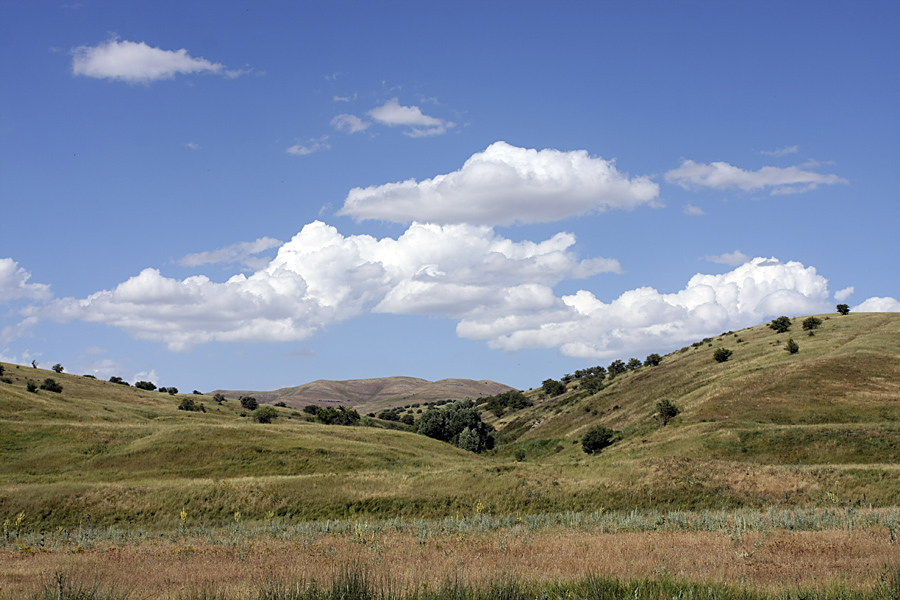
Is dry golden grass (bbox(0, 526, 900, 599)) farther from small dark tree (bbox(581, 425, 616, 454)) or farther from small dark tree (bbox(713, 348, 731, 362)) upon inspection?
small dark tree (bbox(713, 348, 731, 362))

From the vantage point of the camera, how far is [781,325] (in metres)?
107

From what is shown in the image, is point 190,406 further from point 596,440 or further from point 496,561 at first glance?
point 496,561

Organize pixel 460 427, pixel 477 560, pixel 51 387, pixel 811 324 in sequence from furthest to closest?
pixel 460 427 < pixel 811 324 < pixel 51 387 < pixel 477 560

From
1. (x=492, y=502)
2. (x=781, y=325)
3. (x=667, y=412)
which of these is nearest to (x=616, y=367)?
(x=781, y=325)

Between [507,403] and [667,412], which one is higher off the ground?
[667,412]

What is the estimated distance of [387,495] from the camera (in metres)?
35.8

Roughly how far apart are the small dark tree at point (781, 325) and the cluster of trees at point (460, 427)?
182 ft

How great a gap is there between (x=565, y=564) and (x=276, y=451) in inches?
1688

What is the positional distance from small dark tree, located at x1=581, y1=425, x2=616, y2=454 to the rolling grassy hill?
1.28m

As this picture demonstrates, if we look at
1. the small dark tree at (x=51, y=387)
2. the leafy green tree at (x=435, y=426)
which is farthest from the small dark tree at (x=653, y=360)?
the small dark tree at (x=51, y=387)

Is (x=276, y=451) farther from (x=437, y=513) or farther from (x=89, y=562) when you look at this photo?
(x=89, y=562)

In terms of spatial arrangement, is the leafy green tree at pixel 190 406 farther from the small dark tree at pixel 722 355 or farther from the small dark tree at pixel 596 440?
the small dark tree at pixel 722 355

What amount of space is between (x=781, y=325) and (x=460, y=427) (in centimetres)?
6123

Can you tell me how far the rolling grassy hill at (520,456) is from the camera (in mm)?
34344
